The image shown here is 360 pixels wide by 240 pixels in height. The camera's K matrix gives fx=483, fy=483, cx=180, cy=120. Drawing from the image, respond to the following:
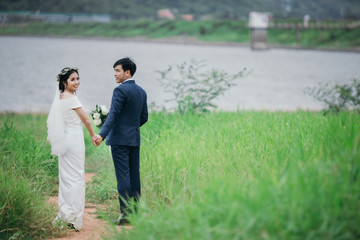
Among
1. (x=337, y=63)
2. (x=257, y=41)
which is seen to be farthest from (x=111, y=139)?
(x=257, y=41)

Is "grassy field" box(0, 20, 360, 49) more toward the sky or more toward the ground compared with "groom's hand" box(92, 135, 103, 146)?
more toward the sky

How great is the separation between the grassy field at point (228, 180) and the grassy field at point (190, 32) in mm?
90155

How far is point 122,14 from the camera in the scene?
185 meters

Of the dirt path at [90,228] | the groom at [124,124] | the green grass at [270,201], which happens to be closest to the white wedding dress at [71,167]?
the dirt path at [90,228]

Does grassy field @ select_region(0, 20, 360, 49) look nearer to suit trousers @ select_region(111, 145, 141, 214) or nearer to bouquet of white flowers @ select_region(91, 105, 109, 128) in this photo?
bouquet of white flowers @ select_region(91, 105, 109, 128)

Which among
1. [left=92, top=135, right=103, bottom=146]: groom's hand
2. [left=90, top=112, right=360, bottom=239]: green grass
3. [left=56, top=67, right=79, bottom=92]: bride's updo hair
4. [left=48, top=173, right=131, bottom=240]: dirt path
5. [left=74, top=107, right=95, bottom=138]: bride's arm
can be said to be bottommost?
[left=48, top=173, right=131, bottom=240]: dirt path

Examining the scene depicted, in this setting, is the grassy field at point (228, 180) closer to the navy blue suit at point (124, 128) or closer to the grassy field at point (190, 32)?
the navy blue suit at point (124, 128)

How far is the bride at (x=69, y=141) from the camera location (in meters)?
5.15

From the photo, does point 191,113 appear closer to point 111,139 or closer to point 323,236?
point 111,139

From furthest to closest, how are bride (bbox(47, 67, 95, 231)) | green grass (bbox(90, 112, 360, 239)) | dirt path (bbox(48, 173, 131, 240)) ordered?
bride (bbox(47, 67, 95, 231)), dirt path (bbox(48, 173, 131, 240)), green grass (bbox(90, 112, 360, 239))

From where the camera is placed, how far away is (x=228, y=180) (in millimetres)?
3879

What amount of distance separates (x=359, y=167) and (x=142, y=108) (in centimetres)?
267

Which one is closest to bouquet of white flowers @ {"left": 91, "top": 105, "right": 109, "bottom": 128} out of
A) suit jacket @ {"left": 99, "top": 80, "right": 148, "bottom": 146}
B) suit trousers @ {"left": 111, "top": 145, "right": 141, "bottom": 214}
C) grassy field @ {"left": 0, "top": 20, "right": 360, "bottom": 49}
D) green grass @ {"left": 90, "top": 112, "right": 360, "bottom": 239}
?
suit jacket @ {"left": 99, "top": 80, "right": 148, "bottom": 146}

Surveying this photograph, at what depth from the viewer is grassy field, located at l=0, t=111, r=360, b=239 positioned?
3.06m
